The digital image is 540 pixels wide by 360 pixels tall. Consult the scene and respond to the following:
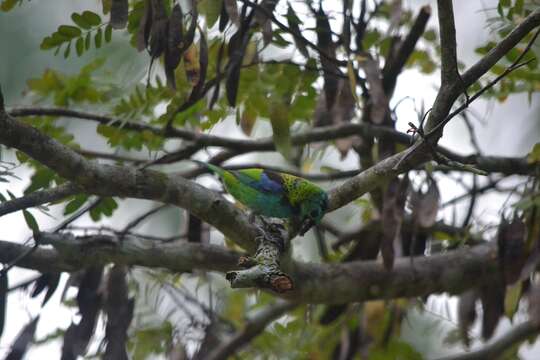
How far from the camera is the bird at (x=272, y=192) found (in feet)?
14.0

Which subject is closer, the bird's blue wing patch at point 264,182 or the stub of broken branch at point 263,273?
the stub of broken branch at point 263,273

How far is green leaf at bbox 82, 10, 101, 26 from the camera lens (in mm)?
3924

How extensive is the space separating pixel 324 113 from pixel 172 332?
5.40ft

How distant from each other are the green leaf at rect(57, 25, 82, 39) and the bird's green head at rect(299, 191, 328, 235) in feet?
4.95

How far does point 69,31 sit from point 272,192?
4.62 feet

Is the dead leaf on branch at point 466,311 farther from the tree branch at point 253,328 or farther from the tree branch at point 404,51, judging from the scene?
the tree branch at point 404,51

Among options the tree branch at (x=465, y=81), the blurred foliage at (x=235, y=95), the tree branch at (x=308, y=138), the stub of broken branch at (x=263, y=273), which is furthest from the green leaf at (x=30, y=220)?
the tree branch at (x=465, y=81)

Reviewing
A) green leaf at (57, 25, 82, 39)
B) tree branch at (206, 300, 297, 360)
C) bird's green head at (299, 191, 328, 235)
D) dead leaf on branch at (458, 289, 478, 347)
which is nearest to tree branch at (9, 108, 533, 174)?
green leaf at (57, 25, 82, 39)

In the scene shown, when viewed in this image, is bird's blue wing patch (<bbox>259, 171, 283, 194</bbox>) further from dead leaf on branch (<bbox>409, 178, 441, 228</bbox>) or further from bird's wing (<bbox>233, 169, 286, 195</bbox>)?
dead leaf on branch (<bbox>409, 178, 441, 228</bbox>)

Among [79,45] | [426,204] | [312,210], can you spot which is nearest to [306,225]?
[312,210]

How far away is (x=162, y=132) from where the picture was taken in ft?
14.5

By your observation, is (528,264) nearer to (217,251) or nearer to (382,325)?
(382,325)

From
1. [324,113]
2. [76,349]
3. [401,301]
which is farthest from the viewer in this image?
[401,301]

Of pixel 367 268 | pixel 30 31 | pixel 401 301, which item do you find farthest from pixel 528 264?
pixel 30 31
